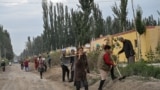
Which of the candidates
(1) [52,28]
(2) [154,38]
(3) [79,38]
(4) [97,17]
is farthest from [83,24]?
(1) [52,28]

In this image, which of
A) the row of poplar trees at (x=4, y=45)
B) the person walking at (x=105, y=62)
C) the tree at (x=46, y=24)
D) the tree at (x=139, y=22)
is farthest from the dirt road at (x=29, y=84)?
the row of poplar trees at (x=4, y=45)

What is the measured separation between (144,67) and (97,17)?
4786 centimetres

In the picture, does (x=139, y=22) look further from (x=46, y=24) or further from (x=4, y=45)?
(x=4, y=45)

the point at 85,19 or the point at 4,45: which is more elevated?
the point at 85,19

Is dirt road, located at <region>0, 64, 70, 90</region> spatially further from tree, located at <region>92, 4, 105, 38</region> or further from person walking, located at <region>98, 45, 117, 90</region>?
tree, located at <region>92, 4, 105, 38</region>

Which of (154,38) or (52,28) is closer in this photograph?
(154,38)

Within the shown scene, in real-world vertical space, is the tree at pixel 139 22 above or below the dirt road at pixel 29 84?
above

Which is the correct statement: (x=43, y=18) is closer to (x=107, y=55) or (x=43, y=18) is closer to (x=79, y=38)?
(x=79, y=38)

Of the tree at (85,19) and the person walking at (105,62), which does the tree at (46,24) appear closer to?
the tree at (85,19)

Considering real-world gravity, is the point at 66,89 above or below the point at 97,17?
below

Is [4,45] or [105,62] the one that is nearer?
[105,62]

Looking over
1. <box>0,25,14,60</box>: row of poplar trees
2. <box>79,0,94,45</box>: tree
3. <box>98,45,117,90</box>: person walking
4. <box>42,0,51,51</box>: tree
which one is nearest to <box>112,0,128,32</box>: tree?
<box>79,0,94,45</box>: tree

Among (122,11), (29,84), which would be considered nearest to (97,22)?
(122,11)

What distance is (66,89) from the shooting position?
70.8ft
